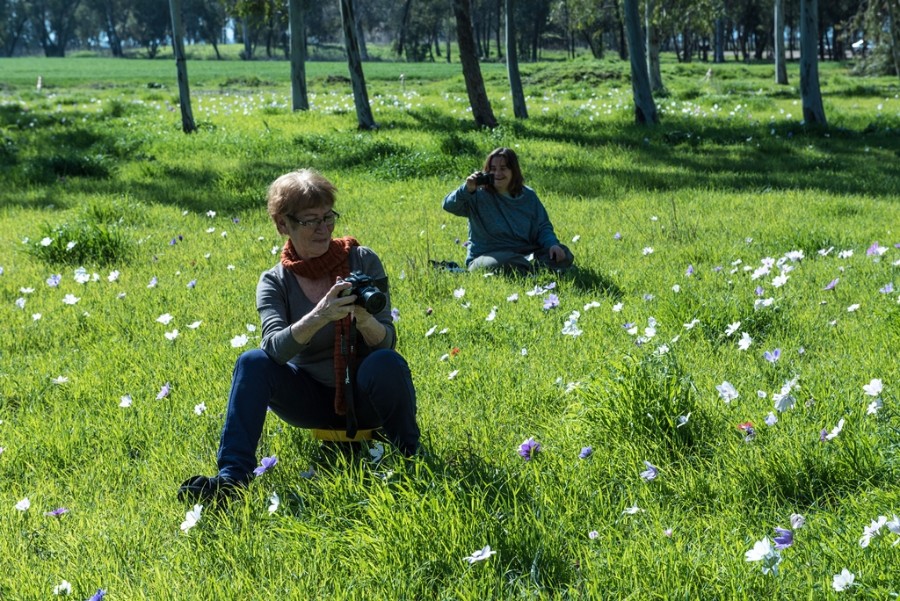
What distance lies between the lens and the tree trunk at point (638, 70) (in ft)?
48.3

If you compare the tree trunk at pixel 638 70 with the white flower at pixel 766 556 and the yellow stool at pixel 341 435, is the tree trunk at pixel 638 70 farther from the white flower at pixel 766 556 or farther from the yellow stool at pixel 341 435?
the white flower at pixel 766 556

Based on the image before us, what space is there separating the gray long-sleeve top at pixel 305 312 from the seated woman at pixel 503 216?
290 centimetres

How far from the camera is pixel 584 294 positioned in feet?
18.1

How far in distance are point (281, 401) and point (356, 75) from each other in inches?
513

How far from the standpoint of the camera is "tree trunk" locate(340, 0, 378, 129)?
50.7 feet

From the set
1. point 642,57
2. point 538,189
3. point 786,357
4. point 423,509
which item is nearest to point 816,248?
point 786,357

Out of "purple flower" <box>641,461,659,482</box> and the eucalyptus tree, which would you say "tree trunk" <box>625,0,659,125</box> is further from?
the eucalyptus tree

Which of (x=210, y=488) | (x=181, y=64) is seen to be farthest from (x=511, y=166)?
(x=181, y=64)

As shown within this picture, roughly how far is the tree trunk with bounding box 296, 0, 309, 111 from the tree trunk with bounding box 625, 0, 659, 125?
7607 millimetres

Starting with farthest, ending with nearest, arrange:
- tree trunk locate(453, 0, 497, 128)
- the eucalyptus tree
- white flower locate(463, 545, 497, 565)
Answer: the eucalyptus tree, tree trunk locate(453, 0, 497, 128), white flower locate(463, 545, 497, 565)

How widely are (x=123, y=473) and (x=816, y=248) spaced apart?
5165mm

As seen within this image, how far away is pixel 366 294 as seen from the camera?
9.93 feet

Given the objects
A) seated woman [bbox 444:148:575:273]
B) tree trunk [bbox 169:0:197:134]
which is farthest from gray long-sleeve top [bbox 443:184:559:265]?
tree trunk [bbox 169:0:197:134]

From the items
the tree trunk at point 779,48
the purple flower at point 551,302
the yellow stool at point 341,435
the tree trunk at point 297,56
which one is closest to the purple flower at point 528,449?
the yellow stool at point 341,435
